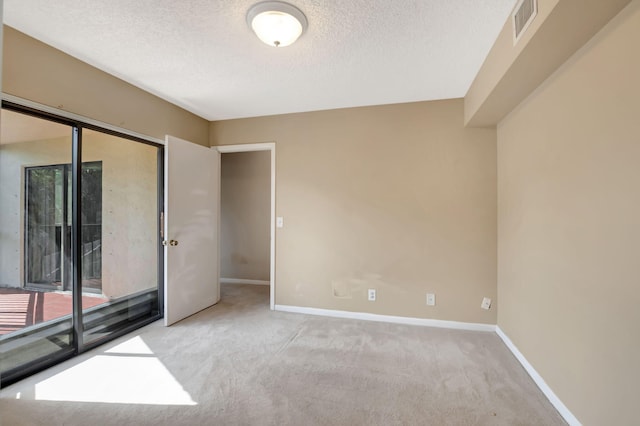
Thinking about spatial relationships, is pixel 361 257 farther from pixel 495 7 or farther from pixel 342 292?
pixel 495 7

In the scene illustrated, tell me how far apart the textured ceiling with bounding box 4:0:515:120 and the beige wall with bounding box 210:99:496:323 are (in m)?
0.41

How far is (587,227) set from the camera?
1646 millimetres

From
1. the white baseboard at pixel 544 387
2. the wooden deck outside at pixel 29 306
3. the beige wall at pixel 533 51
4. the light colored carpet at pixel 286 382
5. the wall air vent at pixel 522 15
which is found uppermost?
the wall air vent at pixel 522 15

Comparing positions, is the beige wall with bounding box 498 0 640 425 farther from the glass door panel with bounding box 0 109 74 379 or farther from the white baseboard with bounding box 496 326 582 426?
the glass door panel with bounding box 0 109 74 379

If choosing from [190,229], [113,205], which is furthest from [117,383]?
[113,205]

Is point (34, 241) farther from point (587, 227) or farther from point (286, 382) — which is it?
point (587, 227)

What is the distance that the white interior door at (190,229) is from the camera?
313 cm

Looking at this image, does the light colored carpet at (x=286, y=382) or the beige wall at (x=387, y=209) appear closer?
the light colored carpet at (x=286, y=382)

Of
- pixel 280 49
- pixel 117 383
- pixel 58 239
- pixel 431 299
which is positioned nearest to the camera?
pixel 117 383

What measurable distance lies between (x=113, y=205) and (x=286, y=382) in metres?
2.60

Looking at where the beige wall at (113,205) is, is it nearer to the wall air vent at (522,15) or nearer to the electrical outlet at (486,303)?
the wall air vent at (522,15)

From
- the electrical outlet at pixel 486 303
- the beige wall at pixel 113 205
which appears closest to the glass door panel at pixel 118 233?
the beige wall at pixel 113 205

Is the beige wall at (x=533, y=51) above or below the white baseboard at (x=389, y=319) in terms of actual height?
above

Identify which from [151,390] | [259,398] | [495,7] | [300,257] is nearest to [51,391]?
[151,390]
